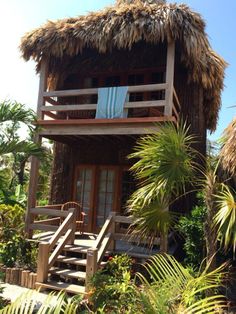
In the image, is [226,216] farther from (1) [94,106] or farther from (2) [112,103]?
(1) [94,106]

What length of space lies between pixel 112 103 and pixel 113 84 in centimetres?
308

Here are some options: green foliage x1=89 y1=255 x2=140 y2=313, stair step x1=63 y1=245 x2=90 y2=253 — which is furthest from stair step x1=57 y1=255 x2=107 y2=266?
green foliage x1=89 y1=255 x2=140 y2=313

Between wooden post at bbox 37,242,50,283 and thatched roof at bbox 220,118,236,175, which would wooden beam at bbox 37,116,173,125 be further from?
wooden post at bbox 37,242,50,283

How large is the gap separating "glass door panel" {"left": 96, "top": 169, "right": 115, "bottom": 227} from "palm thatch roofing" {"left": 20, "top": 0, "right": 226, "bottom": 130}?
3946 mm

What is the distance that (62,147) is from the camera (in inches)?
490

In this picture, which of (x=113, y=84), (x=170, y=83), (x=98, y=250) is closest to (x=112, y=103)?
(x=170, y=83)

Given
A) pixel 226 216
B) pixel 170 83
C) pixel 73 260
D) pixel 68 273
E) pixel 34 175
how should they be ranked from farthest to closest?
pixel 34 175, pixel 170 83, pixel 73 260, pixel 68 273, pixel 226 216

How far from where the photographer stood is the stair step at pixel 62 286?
6.86 meters

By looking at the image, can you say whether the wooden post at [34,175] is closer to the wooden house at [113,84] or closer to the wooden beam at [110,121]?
the wooden house at [113,84]

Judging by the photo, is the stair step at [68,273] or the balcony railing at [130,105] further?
the balcony railing at [130,105]

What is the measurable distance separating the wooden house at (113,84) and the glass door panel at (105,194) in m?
0.03

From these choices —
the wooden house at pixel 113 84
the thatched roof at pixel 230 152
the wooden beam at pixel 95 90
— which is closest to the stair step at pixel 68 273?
the wooden house at pixel 113 84

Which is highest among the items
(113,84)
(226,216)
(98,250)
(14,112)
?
(113,84)

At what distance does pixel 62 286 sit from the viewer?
23.5 ft
